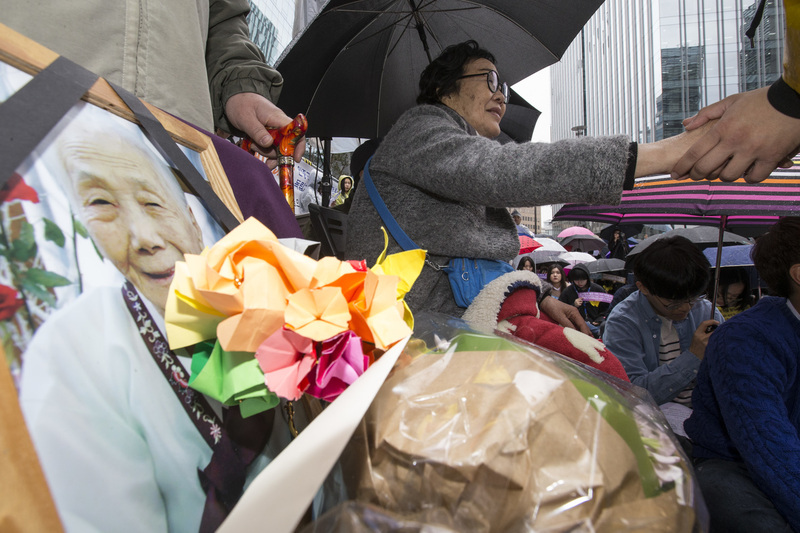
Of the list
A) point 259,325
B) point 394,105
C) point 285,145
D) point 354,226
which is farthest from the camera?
point 394,105

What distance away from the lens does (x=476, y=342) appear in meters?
0.63

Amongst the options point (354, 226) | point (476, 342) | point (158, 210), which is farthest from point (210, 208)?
point (354, 226)

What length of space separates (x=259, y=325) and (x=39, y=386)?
196 millimetres

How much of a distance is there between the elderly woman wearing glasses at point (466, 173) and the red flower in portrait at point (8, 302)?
3.27ft

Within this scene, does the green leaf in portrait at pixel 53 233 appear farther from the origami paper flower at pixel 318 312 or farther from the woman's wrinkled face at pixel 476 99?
the woman's wrinkled face at pixel 476 99

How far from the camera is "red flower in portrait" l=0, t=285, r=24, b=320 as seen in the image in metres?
0.38

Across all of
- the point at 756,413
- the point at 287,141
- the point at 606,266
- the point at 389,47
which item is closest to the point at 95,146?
the point at 287,141

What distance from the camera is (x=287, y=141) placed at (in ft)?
4.17

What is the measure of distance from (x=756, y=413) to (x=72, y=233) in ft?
6.49

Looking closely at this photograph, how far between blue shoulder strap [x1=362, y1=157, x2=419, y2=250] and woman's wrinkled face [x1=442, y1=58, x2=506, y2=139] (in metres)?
0.47

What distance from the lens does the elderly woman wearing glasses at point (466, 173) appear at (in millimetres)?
1107

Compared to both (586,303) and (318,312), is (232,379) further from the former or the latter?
(586,303)

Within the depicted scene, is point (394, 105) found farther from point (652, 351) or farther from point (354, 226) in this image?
point (652, 351)

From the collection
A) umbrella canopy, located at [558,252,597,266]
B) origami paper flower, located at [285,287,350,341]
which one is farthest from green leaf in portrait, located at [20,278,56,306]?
umbrella canopy, located at [558,252,597,266]
